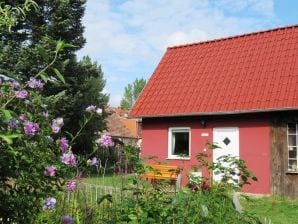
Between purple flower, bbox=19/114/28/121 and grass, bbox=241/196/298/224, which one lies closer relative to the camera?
purple flower, bbox=19/114/28/121

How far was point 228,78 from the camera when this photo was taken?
1648 cm

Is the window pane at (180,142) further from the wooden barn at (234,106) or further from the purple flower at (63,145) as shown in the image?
the purple flower at (63,145)

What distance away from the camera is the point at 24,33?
19.8m

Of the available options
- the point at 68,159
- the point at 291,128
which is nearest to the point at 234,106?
the point at 291,128

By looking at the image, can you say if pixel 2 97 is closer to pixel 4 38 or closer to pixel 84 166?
pixel 84 166

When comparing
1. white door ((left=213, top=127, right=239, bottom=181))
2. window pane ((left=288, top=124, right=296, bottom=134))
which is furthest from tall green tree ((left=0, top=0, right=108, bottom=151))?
window pane ((left=288, top=124, right=296, bottom=134))

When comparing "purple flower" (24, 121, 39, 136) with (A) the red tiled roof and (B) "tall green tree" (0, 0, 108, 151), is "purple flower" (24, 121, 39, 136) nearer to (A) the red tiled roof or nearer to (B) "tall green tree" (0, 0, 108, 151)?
(A) the red tiled roof

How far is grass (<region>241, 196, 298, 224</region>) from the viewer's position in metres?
9.29

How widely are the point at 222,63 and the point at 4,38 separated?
10285 mm

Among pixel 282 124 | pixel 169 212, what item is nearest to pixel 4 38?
pixel 282 124

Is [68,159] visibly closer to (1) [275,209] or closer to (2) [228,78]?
(1) [275,209]

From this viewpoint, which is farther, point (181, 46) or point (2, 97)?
point (181, 46)

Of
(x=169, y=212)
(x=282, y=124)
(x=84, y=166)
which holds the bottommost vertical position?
(x=169, y=212)

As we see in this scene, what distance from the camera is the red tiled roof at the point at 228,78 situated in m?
14.6
